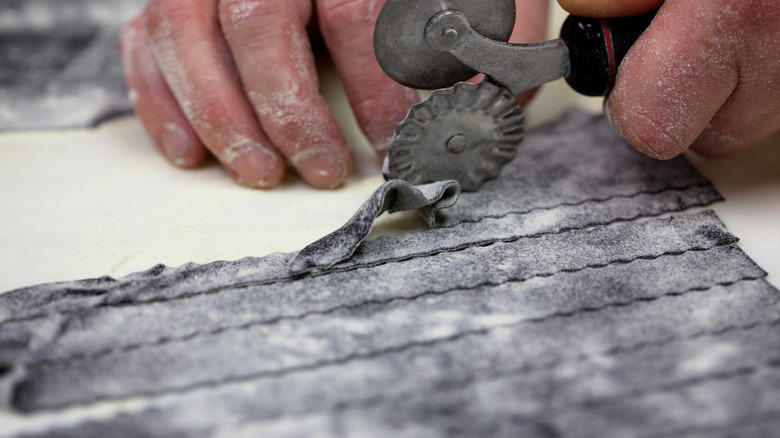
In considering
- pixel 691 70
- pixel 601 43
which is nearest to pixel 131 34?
pixel 601 43

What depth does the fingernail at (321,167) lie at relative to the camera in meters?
0.99

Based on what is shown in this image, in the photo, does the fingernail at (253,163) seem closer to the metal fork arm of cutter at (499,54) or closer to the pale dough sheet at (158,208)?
the pale dough sheet at (158,208)

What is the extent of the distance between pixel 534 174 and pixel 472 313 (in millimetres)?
392

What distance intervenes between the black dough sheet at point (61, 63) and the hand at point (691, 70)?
3.15 ft

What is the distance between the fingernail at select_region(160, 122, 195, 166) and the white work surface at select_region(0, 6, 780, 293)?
0.02 meters

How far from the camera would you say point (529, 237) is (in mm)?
827

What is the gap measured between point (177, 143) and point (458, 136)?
0.49 meters

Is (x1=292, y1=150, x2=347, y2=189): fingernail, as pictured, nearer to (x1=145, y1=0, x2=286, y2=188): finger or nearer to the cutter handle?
(x1=145, y1=0, x2=286, y2=188): finger

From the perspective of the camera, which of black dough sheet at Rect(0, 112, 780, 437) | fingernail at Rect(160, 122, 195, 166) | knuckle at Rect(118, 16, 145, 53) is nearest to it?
black dough sheet at Rect(0, 112, 780, 437)

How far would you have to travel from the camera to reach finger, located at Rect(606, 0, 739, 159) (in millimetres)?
775

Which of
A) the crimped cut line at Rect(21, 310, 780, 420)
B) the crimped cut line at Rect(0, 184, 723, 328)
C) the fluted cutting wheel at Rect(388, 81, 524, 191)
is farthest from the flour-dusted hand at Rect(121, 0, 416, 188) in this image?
the crimped cut line at Rect(21, 310, 780, 420)

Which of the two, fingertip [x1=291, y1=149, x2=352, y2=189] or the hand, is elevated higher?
the hand

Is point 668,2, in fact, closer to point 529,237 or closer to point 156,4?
point 529,237

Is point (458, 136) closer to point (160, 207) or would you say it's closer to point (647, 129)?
point (647, 129)
